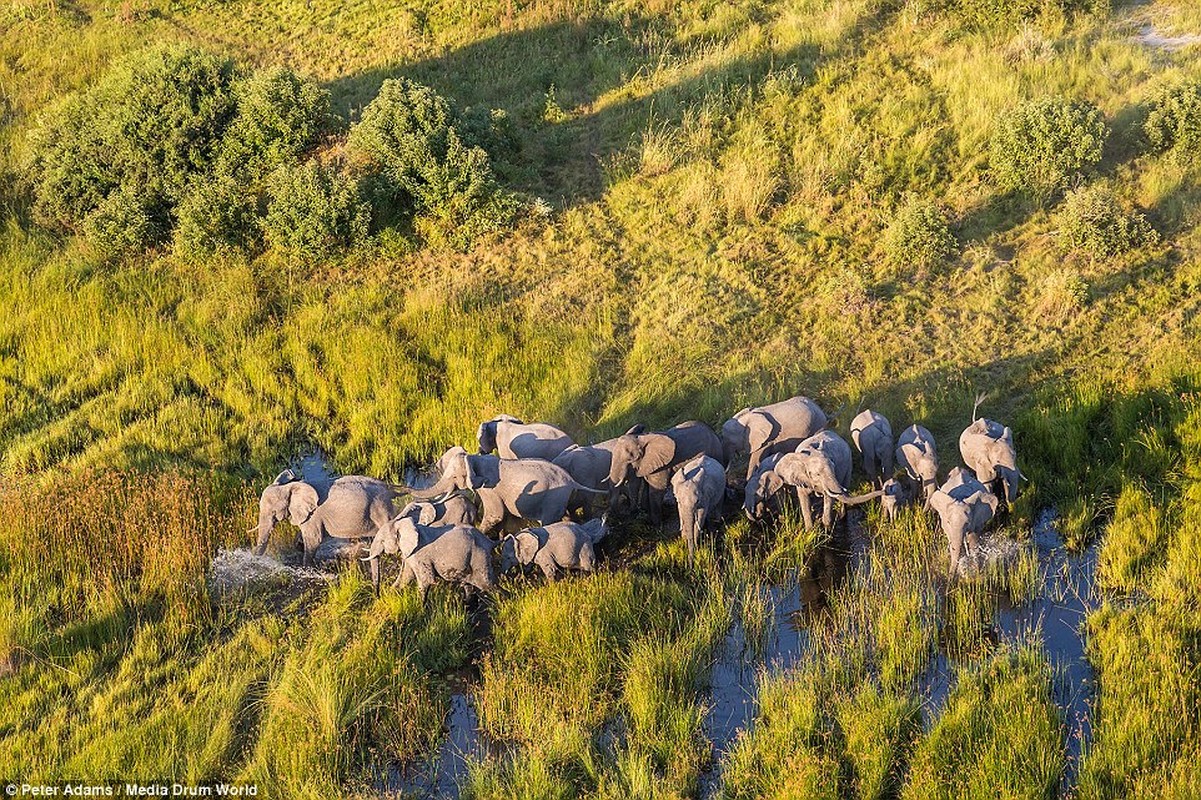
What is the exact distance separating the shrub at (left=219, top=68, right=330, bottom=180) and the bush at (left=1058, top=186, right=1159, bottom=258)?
33.5 feet

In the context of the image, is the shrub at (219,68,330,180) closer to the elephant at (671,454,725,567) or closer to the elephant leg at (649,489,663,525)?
the elephant leg at (649,489,663,525)

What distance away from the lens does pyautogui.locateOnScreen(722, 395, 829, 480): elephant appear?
474 inches

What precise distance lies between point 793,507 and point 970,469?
1778 mm

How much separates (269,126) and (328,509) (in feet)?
27.3

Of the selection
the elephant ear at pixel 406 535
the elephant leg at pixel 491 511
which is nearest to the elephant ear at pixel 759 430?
the elephant leg at pixel 491 511

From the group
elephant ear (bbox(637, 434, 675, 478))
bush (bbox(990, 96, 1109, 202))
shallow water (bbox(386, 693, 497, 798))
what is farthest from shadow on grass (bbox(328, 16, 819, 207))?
shallow water (bbox(386, 693, 497, 798))

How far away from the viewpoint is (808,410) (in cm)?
1224

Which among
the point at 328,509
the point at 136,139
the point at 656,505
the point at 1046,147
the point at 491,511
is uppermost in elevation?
the point at 136,139

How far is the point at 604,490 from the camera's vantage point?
11.7 metres

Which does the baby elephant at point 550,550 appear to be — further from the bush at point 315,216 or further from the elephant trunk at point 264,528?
the bush at point 315,216

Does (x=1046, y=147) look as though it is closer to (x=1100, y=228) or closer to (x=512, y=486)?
(x=1100, y=228)

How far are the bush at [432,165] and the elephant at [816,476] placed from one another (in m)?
6.62

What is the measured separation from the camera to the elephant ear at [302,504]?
1104 centimetres

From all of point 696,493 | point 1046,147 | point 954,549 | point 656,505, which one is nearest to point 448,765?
point 696,493
